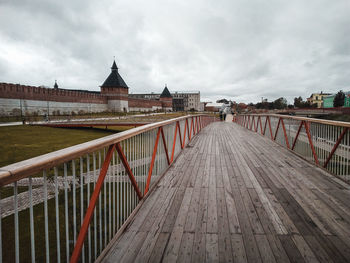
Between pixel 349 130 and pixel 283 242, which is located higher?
pixel 349 130

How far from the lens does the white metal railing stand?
1.28 meters

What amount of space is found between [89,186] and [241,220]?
181 cm

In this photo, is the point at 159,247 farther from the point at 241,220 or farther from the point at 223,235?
the point at 241,220

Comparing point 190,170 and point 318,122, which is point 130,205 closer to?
point 190,170

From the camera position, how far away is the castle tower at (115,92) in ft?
175

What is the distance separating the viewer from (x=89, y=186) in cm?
192

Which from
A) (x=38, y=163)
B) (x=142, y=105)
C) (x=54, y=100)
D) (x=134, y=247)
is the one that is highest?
(x=142, y=105)

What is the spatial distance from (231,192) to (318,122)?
10.1ft

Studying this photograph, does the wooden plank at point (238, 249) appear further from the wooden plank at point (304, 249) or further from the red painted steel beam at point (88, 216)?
the red painted steel beam at point (88, 216)

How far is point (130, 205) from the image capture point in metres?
2.83

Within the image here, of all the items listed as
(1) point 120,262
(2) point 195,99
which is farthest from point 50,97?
(2) point 195,99

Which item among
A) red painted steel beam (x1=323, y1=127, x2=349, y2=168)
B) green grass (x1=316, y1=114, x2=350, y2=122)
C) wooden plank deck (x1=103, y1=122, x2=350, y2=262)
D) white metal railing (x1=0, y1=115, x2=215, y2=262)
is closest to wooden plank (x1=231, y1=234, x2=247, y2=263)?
wooden plank deck (x1=103, y1=122, x2=350, y2=262)

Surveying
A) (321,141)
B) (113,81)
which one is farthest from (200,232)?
(113,81)

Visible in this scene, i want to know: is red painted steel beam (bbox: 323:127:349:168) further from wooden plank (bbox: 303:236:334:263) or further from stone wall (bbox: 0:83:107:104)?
stone wall (bbox: 0:83:107:104)
